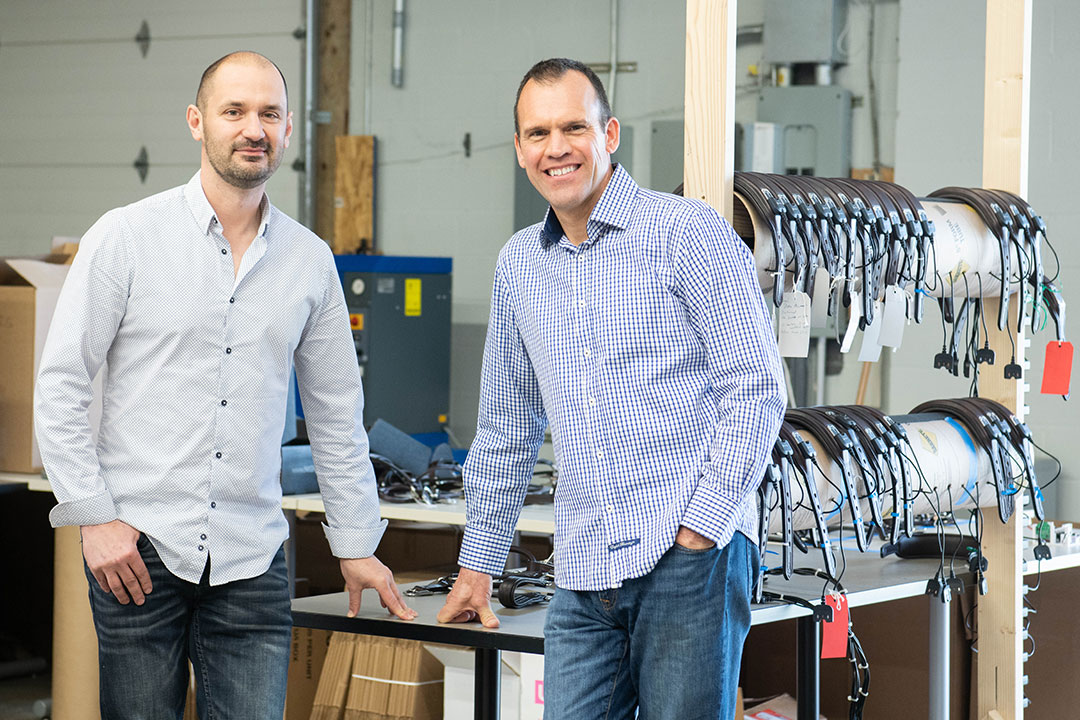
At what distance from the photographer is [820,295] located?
2404mm

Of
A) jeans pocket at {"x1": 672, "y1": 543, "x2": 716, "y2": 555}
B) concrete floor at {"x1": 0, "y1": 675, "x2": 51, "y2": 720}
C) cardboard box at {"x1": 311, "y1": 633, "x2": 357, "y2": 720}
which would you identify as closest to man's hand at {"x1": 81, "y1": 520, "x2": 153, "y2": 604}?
jeans pocket at {"x1": 672, "y1": 543, "x2": 716, "y2": 555}

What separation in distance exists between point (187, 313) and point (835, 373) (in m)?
4.14

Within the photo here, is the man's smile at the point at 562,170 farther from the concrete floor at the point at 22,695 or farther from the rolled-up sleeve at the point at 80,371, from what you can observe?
the concrete floor at the point at 22,695

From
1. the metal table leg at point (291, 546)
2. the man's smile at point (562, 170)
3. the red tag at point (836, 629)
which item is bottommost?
the metal table leg at point (291, 546)

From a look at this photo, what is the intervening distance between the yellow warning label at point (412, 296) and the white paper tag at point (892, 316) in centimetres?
391

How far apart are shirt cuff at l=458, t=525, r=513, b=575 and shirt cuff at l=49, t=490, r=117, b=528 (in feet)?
1.81

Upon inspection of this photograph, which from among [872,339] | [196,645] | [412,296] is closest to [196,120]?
[196,645]

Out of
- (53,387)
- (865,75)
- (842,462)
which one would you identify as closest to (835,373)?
(865,75)

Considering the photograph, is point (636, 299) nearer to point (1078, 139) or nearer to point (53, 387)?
point (53, 387)

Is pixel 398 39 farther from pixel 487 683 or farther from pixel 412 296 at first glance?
pixel 487 683

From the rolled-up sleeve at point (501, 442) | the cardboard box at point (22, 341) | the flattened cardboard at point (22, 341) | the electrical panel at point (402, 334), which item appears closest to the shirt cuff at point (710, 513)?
the rolled-up sleeve at point (501, 442)

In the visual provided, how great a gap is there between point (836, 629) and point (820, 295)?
0.63 metres

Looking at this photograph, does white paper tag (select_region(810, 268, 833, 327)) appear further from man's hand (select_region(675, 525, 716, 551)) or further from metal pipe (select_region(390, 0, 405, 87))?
metal pipe (select_region(390, 0, 405, 87))

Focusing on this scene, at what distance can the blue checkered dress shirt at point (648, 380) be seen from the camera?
1.80 meters
